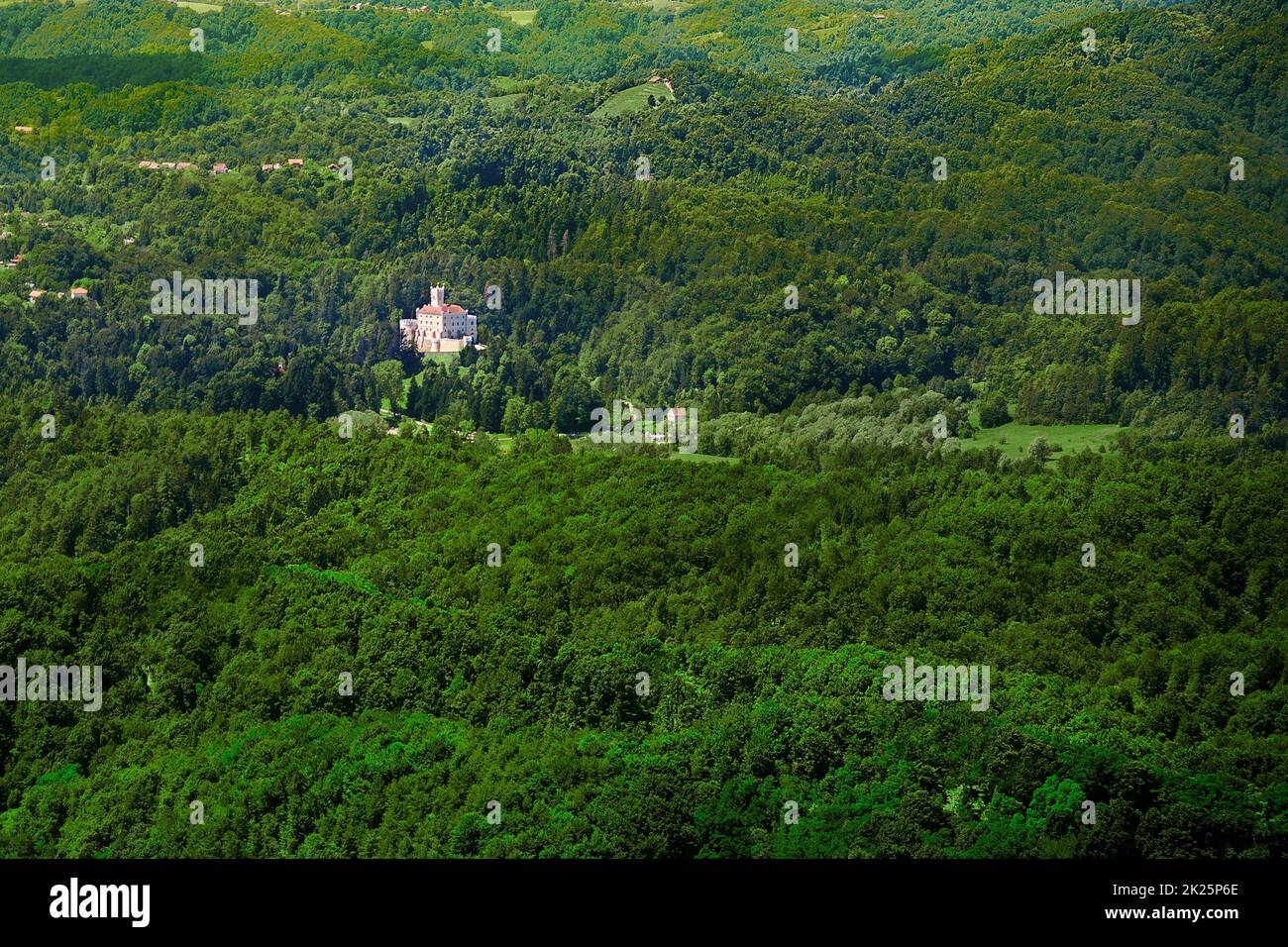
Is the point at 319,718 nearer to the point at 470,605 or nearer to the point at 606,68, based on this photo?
the point at 470,605

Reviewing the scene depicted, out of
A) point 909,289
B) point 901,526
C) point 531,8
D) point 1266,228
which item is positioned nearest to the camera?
point 901,526

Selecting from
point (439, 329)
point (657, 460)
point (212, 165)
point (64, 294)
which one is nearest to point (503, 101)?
point (212, 165)

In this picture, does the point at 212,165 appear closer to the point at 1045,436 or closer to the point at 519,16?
the point at 519,16

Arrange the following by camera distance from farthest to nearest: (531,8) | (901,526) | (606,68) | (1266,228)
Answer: (531,8)
(606,68)
(1266,228)
(901,526)

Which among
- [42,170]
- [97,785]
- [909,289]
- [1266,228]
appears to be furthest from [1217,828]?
[42,170]

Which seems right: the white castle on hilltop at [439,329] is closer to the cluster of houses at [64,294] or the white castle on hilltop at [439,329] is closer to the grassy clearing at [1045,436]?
the cluster of houses at [64,294]

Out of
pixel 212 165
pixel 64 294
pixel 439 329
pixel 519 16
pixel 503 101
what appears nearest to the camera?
pixel 439 329
